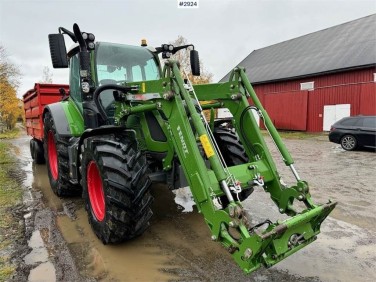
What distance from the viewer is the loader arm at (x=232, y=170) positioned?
2.70 meters

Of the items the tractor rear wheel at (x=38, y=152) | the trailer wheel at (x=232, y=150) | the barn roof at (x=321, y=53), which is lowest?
the tractor rear wheel at (x=38, y=152)

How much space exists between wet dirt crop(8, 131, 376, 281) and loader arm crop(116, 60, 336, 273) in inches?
19.3

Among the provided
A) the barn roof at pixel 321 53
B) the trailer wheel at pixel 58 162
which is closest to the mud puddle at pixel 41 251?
the trailer wheel at pixel 58 162

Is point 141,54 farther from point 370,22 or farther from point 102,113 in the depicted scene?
point 370,22

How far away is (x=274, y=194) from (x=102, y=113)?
2496 millimetres

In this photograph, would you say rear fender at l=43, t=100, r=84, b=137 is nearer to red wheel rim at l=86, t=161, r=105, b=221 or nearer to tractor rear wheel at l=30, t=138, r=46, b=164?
red wheel rim at l=86, t=161, r=105, b=221

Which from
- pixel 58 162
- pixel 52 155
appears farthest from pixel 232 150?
pixel 52 155

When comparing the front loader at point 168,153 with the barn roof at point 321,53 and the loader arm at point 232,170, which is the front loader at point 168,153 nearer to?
the loader arm at point 232,170

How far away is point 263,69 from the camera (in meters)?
26.8

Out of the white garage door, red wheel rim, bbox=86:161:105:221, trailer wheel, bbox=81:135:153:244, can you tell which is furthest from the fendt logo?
the white garage door

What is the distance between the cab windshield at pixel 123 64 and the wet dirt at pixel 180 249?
2037mm

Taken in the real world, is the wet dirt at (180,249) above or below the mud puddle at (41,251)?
below

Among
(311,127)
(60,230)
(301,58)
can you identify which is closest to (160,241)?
(60,230)

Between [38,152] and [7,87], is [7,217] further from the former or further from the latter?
[7,87]
